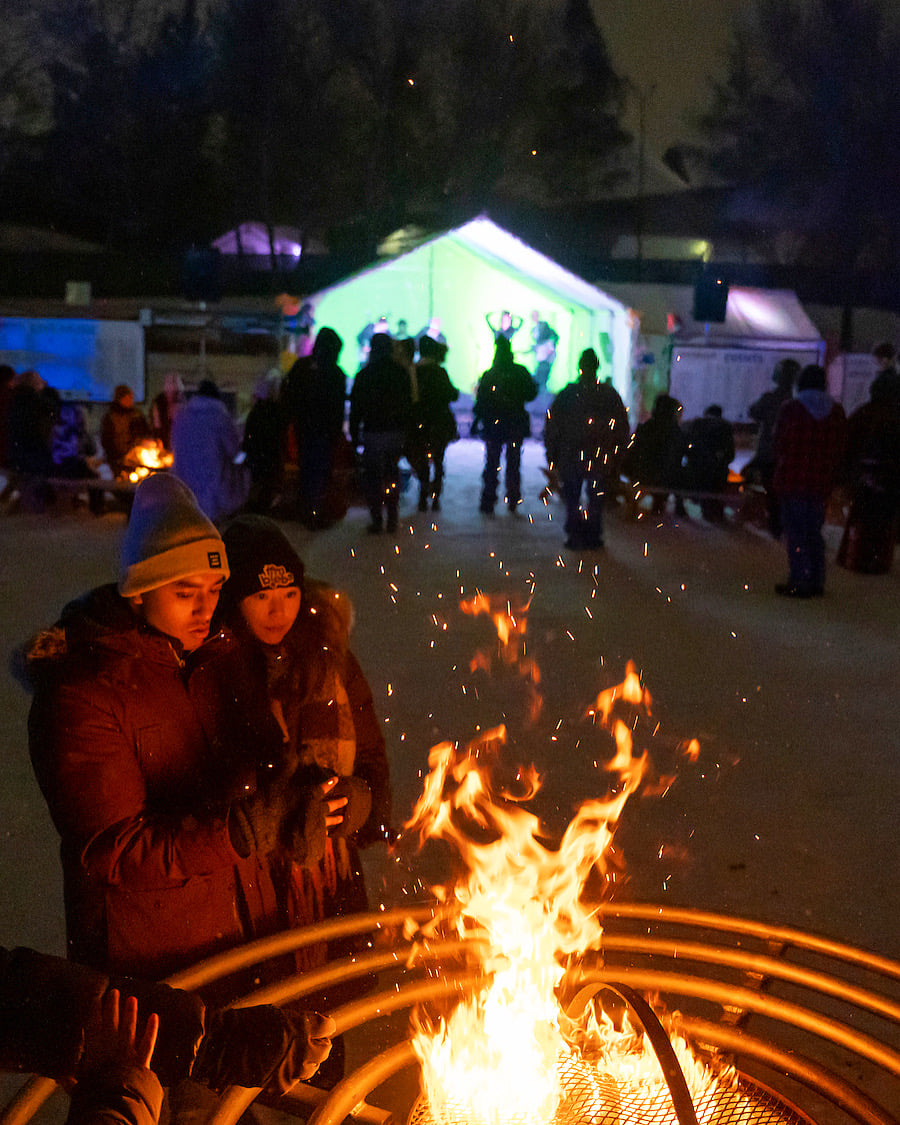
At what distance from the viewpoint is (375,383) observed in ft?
39.7

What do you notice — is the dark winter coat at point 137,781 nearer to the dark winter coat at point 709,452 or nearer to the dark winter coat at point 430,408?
the dark winter coat at point 430,408

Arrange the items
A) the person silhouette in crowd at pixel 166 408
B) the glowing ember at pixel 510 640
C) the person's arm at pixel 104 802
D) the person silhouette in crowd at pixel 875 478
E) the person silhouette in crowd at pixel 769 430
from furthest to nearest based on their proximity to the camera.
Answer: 1. the person silhouette in crowd at pixel 166 408
2. the person silhouette in crowd at pixel 769 430
3. the person silhouette in crowd at pixel 875 478
4. the glowing ember at pixel 510 640
5. the person's arm at pixel 104 802

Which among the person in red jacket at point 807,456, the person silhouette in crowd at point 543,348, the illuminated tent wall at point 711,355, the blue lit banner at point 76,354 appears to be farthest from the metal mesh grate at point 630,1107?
the person silhouette in crowd at point 543,348

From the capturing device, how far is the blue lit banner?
21.9 meters

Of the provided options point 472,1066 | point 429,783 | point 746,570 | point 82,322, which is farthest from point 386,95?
point 472,1066

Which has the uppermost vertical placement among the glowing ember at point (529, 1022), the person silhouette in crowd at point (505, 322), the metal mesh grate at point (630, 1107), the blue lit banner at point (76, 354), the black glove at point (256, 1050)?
the person silhouette in crowd at point (505, 322)

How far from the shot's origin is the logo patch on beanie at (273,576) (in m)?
2.62

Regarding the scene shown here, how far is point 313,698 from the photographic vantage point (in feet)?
8.43

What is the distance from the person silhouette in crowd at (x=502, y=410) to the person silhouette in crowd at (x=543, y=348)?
11.7m

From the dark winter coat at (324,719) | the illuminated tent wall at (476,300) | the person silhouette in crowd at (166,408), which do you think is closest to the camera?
the dark winter coat at (324,719)

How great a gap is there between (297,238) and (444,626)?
3128 cm

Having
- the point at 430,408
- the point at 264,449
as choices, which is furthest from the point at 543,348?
the point at 264,449

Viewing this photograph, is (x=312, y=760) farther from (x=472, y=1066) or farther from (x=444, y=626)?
(x=444, y=626)

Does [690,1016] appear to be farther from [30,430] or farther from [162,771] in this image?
[30,430]
